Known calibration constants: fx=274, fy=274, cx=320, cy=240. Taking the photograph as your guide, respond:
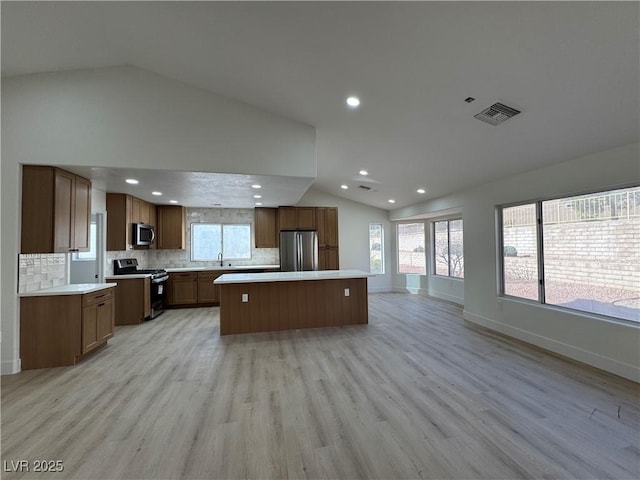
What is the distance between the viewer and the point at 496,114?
109 inches

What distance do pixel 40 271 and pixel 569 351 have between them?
21.2ft

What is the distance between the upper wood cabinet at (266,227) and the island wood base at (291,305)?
2508 millimetres

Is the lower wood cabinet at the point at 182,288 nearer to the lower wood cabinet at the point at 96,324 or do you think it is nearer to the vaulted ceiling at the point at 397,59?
the lower wood cabinet at the point at 96,324

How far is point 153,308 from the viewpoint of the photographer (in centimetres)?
531

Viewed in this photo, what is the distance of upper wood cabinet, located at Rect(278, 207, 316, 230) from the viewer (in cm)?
688

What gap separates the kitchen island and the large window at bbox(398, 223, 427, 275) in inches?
138

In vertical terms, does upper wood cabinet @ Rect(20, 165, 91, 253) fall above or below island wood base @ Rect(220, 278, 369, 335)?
above

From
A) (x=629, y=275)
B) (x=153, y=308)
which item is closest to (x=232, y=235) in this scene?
(x=153, y=308)

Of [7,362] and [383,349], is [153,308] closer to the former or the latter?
[7,362]

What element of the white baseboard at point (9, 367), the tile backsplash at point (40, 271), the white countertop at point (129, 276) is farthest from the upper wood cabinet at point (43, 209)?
the white countertop at point (129, 276)

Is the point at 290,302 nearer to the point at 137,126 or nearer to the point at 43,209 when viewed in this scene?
the point at 137,126

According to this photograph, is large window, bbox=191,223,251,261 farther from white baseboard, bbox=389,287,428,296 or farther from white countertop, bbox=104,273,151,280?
white baseboard, bbox=389,287,428,296

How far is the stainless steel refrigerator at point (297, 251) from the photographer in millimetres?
6680

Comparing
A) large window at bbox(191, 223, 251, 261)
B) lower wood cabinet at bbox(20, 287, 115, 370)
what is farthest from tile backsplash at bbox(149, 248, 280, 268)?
lower wood cabinet at bbox(20, 287, 115, 370)
